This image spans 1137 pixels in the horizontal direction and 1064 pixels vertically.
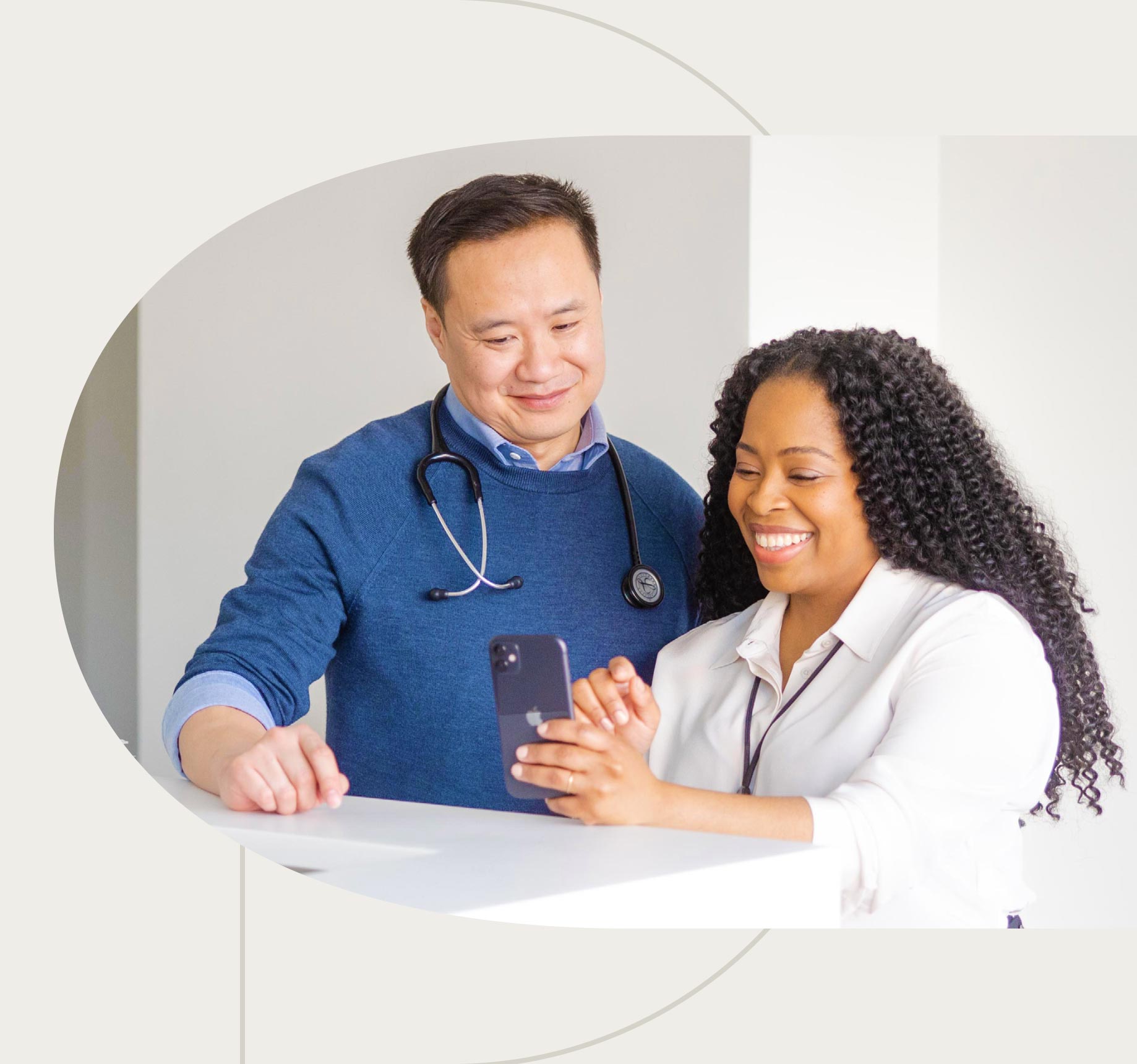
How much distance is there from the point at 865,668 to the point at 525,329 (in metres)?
0.63

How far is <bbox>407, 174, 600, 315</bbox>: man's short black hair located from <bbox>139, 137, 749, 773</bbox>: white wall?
22 millimetres

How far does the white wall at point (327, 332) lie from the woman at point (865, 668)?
236 mm

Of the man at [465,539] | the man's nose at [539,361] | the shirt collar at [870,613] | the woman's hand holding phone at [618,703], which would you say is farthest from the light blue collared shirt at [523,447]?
the woman's hand holding phone at [618,703]

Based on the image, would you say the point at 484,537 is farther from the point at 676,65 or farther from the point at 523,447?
the point at 676,65

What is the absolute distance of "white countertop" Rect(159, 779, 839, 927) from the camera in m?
0.94

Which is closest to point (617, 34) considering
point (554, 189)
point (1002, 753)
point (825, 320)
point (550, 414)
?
point (554, 189)

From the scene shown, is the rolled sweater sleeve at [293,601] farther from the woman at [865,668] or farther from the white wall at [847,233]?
the white wall at [847,233]

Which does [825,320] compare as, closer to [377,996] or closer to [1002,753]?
[1002,753]

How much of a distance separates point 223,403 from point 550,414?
50cm

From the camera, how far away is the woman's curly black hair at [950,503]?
1485mm

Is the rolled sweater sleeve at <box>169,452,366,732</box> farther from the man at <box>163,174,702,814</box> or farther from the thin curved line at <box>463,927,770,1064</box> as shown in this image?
the thin curved line at <box>463,927,770,1064</box>

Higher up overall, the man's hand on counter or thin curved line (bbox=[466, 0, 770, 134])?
thin curved line (bbox=[466, 0, 770, 134])

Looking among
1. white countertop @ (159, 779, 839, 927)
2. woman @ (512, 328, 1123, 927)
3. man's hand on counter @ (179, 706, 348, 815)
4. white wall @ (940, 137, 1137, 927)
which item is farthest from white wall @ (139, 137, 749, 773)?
white countertop @ (159, 779, 839, 927)

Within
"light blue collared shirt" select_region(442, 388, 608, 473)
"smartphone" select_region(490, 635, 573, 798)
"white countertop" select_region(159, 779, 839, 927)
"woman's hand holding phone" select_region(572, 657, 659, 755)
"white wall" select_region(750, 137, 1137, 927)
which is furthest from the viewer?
"light blue collared shirt" select_region(442, 388, 608, 473)
